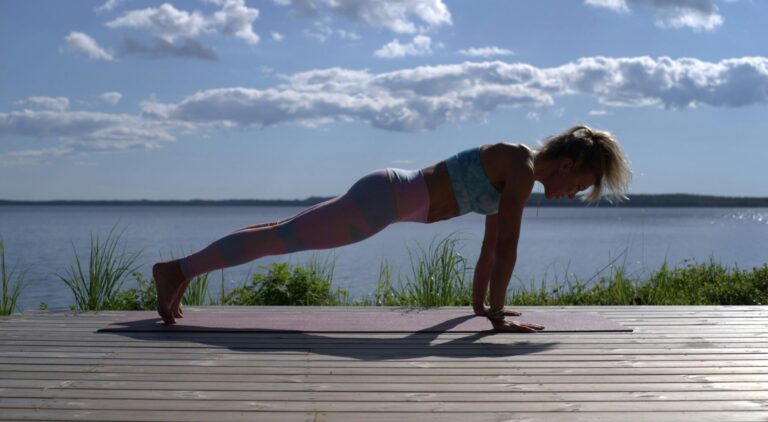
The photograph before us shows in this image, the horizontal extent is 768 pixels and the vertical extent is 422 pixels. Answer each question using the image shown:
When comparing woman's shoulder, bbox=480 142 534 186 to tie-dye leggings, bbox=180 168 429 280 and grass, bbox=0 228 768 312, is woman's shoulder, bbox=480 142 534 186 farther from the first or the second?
grass, bbox=0 228 768 312

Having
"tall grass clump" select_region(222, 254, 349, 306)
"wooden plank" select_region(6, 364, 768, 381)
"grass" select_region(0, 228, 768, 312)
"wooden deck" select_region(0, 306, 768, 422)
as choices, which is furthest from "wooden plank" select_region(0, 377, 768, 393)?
"tall grass clump" select_region(222, 254, 349, 306)

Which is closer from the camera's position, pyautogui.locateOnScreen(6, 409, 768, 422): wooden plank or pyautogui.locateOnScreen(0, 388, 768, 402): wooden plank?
pyautogui.locateOnScreen(6, 409, 768, 422): wooden plank

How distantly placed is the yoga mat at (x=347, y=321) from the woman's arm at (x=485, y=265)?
0.23 ft

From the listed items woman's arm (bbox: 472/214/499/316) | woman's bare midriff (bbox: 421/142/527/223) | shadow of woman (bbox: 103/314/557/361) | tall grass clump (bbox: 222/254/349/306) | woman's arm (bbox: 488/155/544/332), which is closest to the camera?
shadow of woman (bbox: 103/314/557/361)

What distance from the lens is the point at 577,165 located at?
3.15 metres

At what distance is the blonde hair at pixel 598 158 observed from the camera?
3139 millimetres

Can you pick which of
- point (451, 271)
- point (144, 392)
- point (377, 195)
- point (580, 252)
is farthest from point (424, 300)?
point (580, 252)

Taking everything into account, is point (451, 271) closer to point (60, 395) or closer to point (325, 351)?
point (325, 351)

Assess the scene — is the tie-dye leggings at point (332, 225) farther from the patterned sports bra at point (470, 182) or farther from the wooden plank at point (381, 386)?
the wooden plank at point (381, 386)

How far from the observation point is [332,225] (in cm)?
311

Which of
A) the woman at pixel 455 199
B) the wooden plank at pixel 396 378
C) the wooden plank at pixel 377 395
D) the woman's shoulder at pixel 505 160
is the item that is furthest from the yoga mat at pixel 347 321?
the wooden plank at pixel 377 395

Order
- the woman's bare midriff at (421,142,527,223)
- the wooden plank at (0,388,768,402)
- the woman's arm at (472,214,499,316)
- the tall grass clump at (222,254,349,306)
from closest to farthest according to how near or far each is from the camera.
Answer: the wooden plank at (0,388,768,402) → the woman's bare midriff at (421,142,527,223) → the woman's arm at (472,214,499,316) → the tall grass clump at (222,254,349,306)

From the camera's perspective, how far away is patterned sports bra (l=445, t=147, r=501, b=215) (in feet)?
10.6

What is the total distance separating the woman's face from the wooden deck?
1.94 feet
